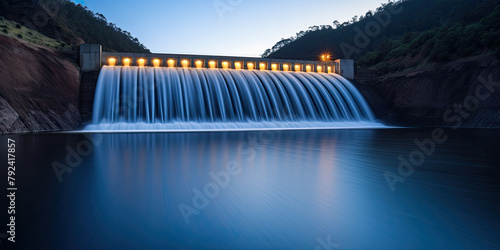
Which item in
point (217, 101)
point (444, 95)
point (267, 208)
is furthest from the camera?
point (444, 95)

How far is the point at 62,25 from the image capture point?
35.9 metres

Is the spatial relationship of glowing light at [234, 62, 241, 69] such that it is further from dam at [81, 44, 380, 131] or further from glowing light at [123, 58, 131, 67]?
glowing light at [123, 58, 131, 67]

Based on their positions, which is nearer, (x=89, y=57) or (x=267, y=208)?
(x=267, y=208)

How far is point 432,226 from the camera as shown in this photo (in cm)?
204

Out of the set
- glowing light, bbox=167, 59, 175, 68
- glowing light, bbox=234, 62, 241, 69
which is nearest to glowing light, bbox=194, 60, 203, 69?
glowing light, bbox=167, 59, 175, 68

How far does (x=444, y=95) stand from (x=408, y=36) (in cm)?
1835

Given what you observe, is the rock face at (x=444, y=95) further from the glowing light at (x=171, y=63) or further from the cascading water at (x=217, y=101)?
the glowing light at (x=171, y=63)

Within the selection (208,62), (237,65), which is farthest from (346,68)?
(208,62)

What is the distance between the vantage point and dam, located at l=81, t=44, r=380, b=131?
1817 centimetres

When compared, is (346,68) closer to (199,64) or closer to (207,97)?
(199,64)

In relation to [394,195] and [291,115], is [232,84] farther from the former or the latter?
[394,195]

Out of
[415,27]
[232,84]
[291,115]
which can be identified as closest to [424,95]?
[291,115]

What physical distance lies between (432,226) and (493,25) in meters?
26.5

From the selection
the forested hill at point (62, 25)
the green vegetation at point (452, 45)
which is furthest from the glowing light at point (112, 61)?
the green vegetation at point (452, 45)
